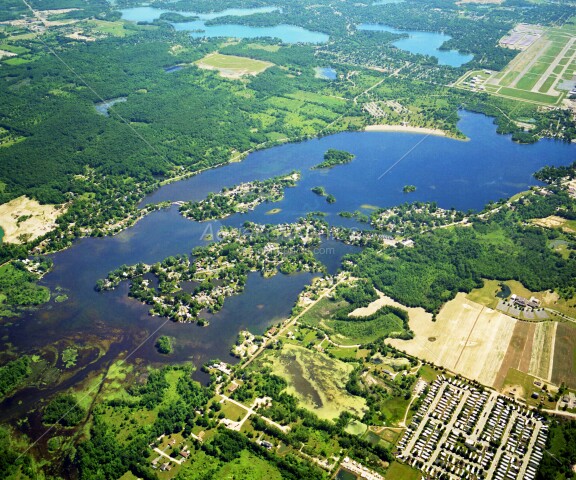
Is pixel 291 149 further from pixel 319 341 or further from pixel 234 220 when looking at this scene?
pixel 319 341

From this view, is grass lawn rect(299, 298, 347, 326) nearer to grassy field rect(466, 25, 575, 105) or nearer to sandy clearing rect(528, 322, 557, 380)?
sandy clearing rect(528, 322, 557, 380)

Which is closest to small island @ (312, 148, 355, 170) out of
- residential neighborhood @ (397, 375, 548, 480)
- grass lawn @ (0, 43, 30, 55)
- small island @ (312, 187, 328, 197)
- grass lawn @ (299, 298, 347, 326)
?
small island @ (312, 187, 328, 197)

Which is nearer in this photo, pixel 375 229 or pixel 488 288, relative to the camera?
pixel 488 288

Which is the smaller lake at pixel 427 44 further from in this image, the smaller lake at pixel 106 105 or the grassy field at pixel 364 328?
the grassy field at pixel 364 328

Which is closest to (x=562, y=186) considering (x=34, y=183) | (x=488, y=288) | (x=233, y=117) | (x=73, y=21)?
(x=488, y=288)

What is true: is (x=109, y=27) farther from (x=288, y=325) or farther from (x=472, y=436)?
(x=472, y=436)

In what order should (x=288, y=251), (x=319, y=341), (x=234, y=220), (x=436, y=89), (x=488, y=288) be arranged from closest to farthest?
(x=319, y=341) → (x=488, y=288) → (x=288, y=251) → (x=234, y=220) → (x=436, y=89)
